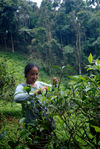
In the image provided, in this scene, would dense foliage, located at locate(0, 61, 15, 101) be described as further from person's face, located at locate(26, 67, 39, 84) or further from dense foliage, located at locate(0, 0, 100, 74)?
dense foliage, located at locate(0, 0, 100, 74)

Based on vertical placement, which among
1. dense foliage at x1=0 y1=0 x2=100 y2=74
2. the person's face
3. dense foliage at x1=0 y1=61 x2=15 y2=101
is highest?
dense foliage at x1=0 y1=0 x2=100 y2=74

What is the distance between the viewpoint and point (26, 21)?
17.0m

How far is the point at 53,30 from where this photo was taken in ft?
53.2

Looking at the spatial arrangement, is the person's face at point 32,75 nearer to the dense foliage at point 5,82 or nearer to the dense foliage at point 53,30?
the dense foliage at point 5,82

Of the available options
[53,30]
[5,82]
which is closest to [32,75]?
[5,82]

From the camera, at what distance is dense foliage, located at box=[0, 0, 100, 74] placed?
1378cm

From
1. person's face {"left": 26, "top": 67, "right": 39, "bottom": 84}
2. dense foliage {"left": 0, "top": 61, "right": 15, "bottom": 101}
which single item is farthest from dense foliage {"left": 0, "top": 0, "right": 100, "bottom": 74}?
person's face {"left": 26, "top": 67, "right": 39, "bottom": 84}

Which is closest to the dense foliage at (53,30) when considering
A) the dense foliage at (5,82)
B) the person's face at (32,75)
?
the dense foliage at (5,82)

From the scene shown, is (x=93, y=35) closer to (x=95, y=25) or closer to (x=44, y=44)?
(x=95, y=25)

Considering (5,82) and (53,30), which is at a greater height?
(53,30)

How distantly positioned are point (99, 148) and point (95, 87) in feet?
0.71

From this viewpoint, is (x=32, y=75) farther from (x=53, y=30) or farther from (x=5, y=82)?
(x=53, y=30)

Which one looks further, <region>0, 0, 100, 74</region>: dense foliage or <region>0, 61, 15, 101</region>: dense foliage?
<region>0, 0, 100, 74</region>: dense foliage

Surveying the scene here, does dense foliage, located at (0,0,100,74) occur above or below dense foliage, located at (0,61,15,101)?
above
